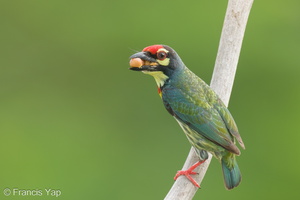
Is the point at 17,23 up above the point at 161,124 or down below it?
above

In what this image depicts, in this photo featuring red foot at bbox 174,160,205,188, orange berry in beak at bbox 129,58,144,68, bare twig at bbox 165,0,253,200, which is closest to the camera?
orange berry in beak at bbox 129,58,144,68

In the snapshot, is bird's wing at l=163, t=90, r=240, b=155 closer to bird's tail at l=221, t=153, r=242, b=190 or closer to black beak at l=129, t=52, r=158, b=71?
bird's tail at l=221, t=153, r=242, b=190

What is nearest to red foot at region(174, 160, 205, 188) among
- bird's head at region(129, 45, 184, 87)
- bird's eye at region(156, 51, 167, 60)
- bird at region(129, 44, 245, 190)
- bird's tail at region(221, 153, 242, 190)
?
bird at region(129, 44, 245, 190)

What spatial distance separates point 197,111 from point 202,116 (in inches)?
1.6

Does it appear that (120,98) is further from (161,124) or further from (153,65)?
(153,65)

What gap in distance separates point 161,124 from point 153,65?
250 centimetres

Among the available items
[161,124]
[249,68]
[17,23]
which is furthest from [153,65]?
[17,23]

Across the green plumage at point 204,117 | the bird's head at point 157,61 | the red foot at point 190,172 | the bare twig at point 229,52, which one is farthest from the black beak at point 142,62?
the red foot at point 190,172

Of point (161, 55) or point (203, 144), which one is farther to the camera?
point (203, 144)

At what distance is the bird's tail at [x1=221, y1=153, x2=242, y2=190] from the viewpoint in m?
3.18

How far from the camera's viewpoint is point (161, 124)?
18.2 ft

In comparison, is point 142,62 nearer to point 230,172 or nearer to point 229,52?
point 229,52

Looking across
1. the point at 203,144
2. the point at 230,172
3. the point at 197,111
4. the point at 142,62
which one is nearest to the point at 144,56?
the point at 142,62

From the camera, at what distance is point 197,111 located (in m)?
3.21
